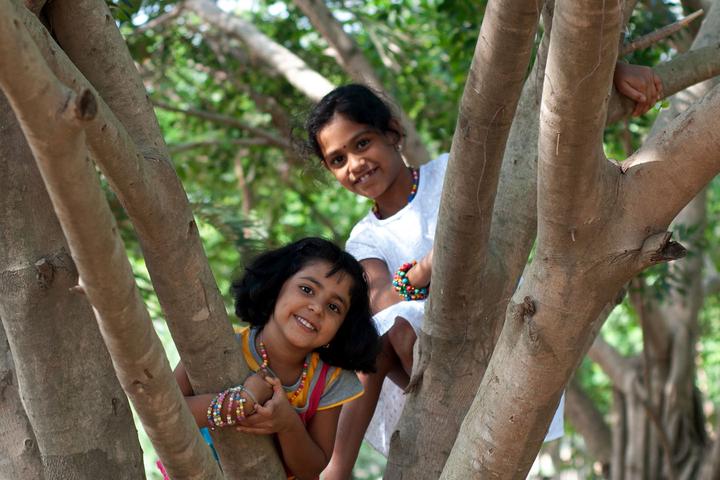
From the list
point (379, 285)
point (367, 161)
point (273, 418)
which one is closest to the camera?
point (273, 418)

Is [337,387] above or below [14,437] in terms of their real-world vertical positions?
above

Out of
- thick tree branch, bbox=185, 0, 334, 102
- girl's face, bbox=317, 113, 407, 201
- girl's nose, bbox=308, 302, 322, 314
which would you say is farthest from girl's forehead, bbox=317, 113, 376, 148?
thick tree branch, bbox=185, 0, 334, 102

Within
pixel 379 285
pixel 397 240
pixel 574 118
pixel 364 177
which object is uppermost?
pixel 574 118

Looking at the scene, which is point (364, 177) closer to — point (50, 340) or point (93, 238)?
point (50, 340)

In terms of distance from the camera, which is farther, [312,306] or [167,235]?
[312,306]

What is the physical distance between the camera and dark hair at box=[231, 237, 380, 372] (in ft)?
9.14

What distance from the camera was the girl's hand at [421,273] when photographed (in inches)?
114

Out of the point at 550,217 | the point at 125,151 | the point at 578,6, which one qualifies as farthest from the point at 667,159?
the point at 125,151

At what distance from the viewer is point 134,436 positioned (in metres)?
2.06

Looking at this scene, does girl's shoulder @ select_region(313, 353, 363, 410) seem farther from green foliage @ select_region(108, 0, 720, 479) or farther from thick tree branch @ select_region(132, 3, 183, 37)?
thick tree branch @ select_region(132, 3, 183, 37)

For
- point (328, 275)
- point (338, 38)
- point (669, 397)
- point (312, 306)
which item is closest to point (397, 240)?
point (328, 275)

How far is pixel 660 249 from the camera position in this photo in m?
1.78

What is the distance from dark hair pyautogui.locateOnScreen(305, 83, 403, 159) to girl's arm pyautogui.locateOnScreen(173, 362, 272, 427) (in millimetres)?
1216

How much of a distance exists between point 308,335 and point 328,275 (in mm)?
216
